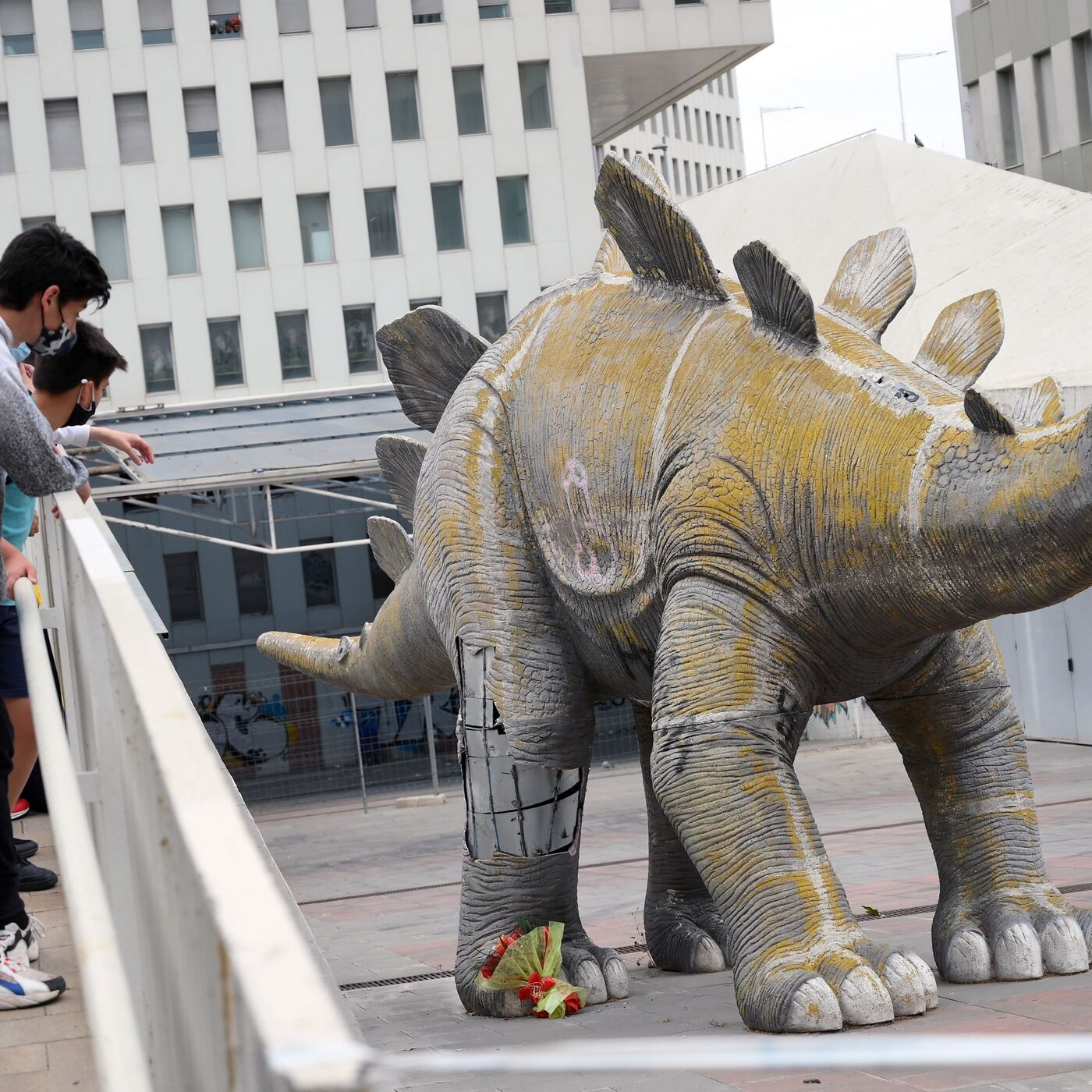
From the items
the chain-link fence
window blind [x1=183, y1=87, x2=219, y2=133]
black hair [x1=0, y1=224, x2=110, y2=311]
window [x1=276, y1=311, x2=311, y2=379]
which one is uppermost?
window blind [x1=183, y1=87, x2=219, y2=133]

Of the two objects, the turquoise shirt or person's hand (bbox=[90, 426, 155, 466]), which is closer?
the turquoise shirt

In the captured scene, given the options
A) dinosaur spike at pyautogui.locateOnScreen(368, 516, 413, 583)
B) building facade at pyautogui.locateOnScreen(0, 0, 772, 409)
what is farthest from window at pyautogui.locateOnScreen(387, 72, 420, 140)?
dinosaur spike at pyautogui.locateOnScreen(368, 516, 413, 583)

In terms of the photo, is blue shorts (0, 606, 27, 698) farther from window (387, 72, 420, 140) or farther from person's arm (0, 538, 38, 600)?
window (387, 72, 420, 140)

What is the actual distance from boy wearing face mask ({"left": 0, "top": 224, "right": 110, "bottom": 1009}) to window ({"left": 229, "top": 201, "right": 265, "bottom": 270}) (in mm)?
25905

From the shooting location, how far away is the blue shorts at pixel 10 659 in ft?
15.3

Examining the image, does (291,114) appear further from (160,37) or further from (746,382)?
(746,382)

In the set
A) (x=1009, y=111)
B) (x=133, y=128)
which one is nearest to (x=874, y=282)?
(x=1009, y=111)

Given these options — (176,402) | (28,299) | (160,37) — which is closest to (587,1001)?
(28,299)

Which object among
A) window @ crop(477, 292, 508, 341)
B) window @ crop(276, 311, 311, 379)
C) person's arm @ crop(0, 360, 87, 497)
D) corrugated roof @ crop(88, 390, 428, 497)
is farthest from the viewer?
window @ crop(477, 292, 508, 341)

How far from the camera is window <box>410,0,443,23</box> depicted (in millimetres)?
30922

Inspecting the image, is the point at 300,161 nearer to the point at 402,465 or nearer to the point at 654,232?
the point at 402,465

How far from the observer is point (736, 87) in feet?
306

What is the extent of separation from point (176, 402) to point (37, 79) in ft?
19.6

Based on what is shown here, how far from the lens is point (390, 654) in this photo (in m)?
7.41
